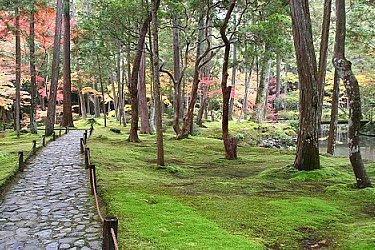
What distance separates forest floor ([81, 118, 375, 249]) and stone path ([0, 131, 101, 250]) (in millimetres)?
418

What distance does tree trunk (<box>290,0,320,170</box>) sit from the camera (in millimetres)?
9703

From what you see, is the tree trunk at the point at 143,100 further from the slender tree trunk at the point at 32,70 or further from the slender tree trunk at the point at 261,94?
the slender tree trunk at the point at 261,94

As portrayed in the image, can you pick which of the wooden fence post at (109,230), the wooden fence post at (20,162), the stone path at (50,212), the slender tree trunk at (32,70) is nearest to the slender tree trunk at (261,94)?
the slender tree trunk at (32,70)

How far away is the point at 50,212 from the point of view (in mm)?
6336

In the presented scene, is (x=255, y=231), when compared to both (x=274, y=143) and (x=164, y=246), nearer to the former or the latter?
(x=164, y=246)

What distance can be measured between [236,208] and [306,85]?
15.4ft

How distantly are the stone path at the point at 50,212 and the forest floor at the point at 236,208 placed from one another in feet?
1.37

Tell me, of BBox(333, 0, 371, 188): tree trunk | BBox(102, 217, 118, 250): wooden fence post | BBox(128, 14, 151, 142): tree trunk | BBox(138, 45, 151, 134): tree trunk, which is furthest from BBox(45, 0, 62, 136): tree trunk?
BBox(102, 217, 118, 250): wooden fence post

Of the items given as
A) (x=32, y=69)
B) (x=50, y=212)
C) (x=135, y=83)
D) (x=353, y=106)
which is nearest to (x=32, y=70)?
(x=32, y=69)

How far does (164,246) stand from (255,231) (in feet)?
4.57

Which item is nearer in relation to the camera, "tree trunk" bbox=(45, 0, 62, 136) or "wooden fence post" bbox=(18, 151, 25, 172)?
"wooden fence post" bbox=(18, 151, 25, 172)

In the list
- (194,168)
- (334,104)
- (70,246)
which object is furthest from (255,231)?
Result: (334,104)

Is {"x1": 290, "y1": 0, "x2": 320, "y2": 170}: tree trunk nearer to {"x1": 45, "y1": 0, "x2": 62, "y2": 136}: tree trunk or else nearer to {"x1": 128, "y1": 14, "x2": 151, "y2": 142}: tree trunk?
{"x1": 128, "y1": 14, "x2": 151, "y2": 142}: tree trunk

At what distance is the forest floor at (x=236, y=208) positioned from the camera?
483 centimetres
